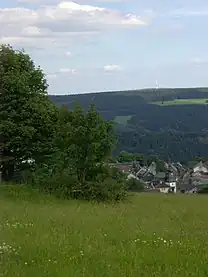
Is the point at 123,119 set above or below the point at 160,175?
above

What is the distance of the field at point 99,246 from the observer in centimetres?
919

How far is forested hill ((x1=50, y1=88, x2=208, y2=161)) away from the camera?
439ft

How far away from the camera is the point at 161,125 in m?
146

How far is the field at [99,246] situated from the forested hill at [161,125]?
11028 centimetres

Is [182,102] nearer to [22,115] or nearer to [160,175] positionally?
[160,175]

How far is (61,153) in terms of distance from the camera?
27.9 m

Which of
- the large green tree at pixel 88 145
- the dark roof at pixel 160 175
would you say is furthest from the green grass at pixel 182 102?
the large green tree at pixel 88 145

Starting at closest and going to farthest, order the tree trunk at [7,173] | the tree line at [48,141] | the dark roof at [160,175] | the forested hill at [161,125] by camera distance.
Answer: the tree line at [48,141], the tree trunk at [7,173], the dark roof at [160,175], the forested hill at [161,125]

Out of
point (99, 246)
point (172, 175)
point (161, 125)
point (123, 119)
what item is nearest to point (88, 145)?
point (99, 246)

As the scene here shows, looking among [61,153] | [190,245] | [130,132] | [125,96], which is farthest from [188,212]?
[125,96]

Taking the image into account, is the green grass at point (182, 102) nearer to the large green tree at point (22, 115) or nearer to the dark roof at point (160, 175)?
the dark roof at point (160, 175)

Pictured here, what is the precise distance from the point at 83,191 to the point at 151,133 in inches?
4362

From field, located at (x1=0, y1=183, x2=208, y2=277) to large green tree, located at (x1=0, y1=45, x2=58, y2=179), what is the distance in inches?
556

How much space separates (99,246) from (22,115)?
22.7 meters
